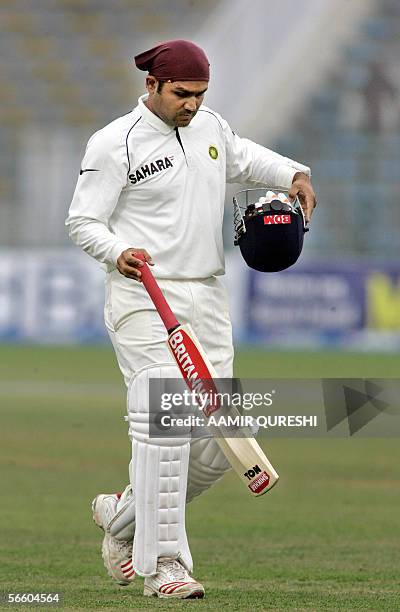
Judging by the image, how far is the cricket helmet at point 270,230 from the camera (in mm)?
5203

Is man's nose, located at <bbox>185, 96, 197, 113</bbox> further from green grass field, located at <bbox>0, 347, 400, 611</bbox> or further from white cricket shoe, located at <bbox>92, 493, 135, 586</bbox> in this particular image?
green grass field, located at <bbox>0, 347, 400, 611</bbox>

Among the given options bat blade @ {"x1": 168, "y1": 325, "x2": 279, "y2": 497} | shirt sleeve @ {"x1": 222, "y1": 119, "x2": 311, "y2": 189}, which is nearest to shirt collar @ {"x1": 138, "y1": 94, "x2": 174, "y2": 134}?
shirt sleeve @ {"x1": 222, "y1": 119, "x2": 311, "y2": 189}

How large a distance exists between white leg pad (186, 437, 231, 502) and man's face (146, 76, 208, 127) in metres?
1.19

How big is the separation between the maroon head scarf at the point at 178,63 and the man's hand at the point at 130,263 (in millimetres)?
659

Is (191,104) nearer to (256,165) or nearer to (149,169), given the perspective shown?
(149,169)

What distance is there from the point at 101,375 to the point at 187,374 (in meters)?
13.0

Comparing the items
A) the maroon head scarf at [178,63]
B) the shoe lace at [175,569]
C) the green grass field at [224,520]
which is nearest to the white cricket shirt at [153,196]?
the maroon head scarf at [178,63]

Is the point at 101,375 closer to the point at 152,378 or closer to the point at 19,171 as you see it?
the point at 19,171

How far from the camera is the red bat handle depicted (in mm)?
4949

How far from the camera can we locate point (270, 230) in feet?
17.1

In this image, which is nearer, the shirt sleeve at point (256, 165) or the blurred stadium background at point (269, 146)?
the shirt sleeve at point (256, 165)

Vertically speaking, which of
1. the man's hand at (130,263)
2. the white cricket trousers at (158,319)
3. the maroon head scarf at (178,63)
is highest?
the maroon head scarf at (178,63)

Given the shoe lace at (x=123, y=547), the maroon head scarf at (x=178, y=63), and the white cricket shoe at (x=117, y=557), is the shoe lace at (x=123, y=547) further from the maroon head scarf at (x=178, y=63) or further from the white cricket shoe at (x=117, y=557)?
the maroon head scarf at (x=178, y=63)

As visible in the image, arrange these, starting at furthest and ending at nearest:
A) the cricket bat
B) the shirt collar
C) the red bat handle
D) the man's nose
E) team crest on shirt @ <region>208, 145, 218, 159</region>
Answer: team crest on shirt @ <region>208, 145, 218, 159</region>
the shirt collar
the man's nose
the red bat handle
the cricket bat
